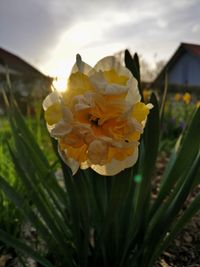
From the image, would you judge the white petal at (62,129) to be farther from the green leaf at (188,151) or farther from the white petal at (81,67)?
the green leaf at (188,151)

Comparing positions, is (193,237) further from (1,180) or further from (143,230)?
(1,180)

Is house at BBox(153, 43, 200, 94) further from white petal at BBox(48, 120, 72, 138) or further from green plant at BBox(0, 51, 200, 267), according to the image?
white petal at BBox(48, 120, 72, 138)

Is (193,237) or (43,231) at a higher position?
(43,231)

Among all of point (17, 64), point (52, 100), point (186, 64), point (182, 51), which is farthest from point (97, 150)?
point (182, 51)

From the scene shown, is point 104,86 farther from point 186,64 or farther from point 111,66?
point 186,64

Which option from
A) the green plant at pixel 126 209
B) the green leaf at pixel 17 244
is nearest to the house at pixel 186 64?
the green plant at pixel 126 209

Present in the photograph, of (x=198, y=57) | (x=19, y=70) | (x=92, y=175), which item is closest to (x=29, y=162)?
(x=92, y=175)

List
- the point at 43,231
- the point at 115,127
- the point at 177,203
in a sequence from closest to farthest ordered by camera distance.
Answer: the point at 115,127 < the point at 177,203 < the point at 43,231
